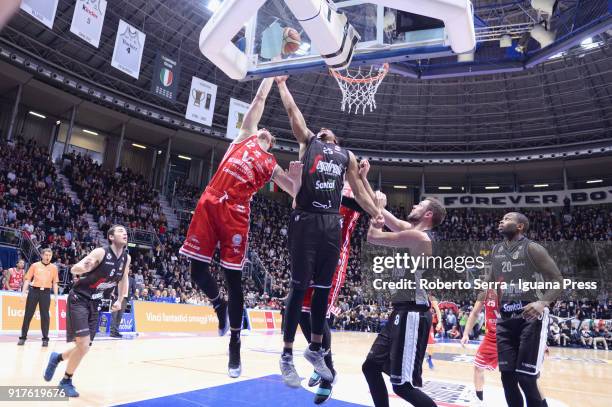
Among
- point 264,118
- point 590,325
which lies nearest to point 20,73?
point 264,118

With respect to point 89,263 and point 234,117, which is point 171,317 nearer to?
point 234,117

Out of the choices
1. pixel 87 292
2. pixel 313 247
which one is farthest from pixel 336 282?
pixel 87 292

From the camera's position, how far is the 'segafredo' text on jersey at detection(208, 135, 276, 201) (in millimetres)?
4621

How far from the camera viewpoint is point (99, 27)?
1503cm

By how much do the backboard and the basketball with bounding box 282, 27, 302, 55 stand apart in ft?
0.18

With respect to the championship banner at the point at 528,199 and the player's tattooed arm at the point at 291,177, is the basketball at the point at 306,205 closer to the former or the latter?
the player's tattooed arm at the point at 291,177

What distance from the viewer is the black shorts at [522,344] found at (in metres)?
4.64

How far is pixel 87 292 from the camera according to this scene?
6613 mm

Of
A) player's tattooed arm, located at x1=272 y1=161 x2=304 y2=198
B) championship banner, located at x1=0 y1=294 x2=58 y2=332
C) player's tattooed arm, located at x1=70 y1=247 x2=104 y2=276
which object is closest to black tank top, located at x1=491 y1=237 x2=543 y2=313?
player's tattooed arm, located at x1=272 y1=161 x2=304 y2=198

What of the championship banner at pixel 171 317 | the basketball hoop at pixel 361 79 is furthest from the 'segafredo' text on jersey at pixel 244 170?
the championship banner at pixel 171 317

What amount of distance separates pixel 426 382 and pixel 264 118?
25.0 metres

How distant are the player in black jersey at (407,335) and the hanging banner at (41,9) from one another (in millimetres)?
12924

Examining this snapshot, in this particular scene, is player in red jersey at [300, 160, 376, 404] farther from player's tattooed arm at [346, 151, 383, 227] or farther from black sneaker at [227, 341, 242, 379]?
black sneaker at [227, 341, 242, 379]

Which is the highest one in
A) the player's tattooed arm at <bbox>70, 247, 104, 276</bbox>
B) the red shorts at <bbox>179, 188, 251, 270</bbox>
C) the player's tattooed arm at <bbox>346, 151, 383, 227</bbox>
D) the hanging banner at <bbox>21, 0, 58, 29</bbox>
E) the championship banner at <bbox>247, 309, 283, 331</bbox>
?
the hanging banner at <bbox>21, 0, 58, 29</bbox>
